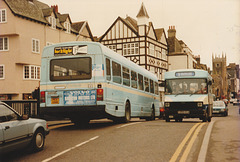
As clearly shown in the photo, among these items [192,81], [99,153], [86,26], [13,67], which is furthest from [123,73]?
[86,26]

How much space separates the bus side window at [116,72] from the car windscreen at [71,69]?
1482 millimetres

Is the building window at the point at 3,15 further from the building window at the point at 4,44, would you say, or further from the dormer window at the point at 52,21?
the dormer window at the point at 52,21

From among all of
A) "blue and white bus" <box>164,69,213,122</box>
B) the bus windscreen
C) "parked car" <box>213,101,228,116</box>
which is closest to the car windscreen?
"blue and white bus" <box>164,69,213,122</box>

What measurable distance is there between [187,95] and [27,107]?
28.9 feet

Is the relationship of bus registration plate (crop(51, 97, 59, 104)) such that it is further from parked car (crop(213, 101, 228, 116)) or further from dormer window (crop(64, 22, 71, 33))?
dormer window (crop(64, 22, 71, 33))

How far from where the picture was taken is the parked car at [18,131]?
7117 mm

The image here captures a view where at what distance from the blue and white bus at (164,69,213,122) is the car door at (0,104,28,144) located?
10.8 meters

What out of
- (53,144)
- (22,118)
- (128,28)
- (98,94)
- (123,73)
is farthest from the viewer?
(128,28)

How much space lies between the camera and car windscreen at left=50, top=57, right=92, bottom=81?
12477 mm

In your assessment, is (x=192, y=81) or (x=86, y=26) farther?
(x=86, y=26)

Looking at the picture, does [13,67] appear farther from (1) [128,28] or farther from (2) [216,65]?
(2) [216,65]

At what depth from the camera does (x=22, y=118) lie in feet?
25.9

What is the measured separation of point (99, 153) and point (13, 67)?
27430mm

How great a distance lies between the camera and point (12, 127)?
7.45m
